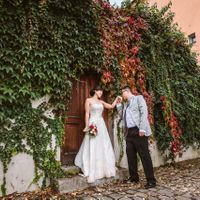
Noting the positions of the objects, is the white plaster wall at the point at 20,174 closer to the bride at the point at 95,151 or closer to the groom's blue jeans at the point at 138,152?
the bride at the point at 95,151

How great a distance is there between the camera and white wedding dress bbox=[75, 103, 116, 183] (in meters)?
5.26

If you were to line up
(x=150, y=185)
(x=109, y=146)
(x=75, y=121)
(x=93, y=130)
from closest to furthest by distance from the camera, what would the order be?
(x=150, y=185)
(x=93, y=130)
(x=109, y=146)
(x=75, y=121)

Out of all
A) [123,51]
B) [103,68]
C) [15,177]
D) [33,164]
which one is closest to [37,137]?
[33,164]

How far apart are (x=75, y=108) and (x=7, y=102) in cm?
172

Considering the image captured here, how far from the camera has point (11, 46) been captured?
481 cm

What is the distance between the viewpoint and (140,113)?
5191 millimetres

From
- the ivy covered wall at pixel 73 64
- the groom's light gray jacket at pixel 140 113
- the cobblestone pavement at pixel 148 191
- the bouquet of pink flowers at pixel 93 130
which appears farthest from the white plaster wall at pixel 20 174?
the groom's light gray jacket at pixel 140 113

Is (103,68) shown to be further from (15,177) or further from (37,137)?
(15,177)

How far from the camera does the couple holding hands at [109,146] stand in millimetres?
5082

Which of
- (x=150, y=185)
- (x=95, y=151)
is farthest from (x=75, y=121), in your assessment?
(x=150, y=185)

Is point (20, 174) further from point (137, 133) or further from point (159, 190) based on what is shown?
point (159, 190)

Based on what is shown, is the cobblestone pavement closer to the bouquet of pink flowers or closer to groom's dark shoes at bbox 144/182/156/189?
groom's dark shoes at bbox 144/182/156/189

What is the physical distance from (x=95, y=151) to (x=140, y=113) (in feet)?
4.09

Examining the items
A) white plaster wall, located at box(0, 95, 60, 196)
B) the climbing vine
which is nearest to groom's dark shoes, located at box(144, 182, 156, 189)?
white plaster wall, located at box(0, 95, 60, 196)
